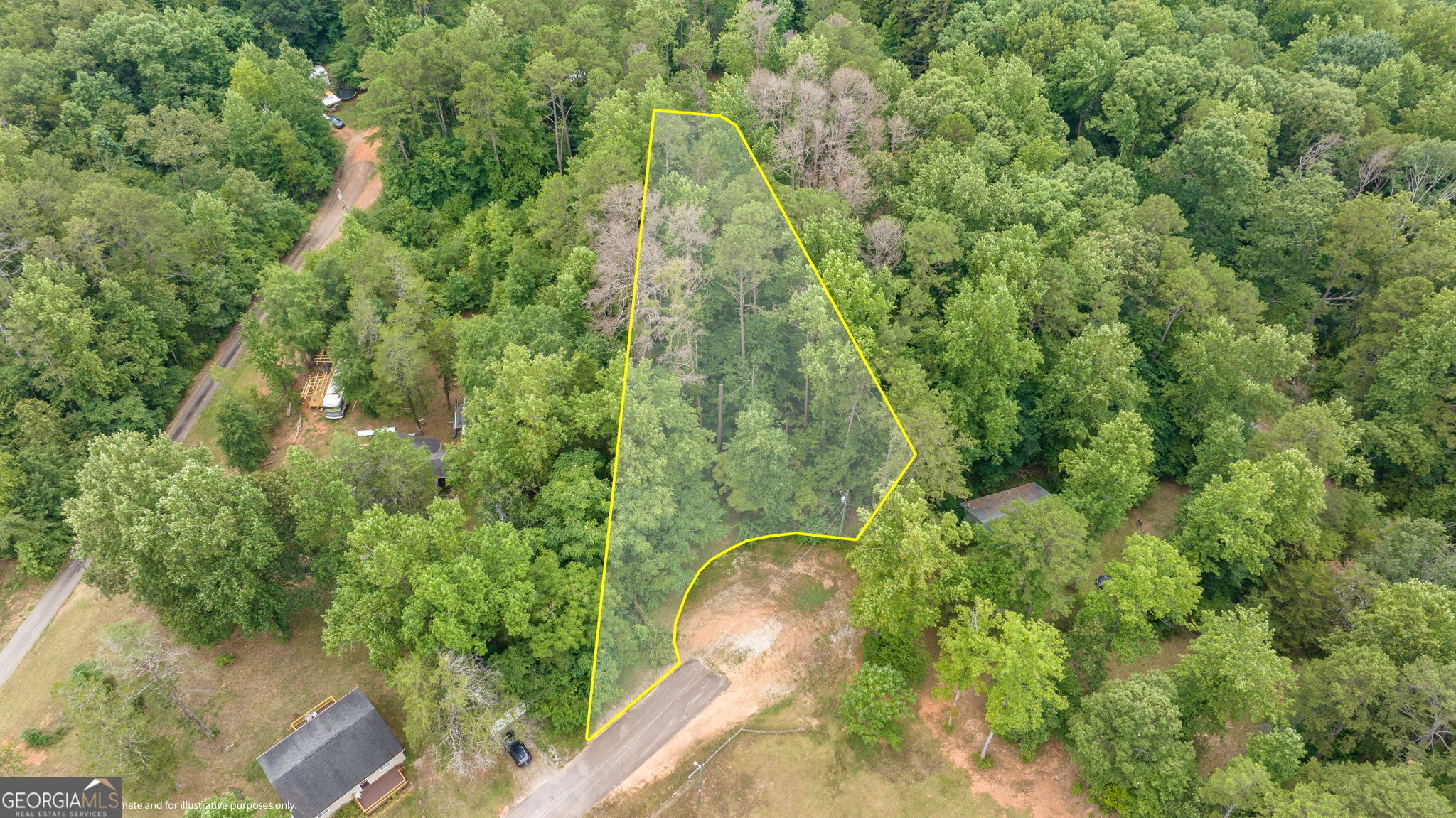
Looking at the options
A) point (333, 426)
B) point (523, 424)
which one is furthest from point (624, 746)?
point (333, 426)

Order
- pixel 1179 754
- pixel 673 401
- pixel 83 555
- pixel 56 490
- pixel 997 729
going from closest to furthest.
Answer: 1. pixel 673 401
2. pixel 1179 754
3. pixel 997 729
4. pixel 83 555
5. pixel 56 490

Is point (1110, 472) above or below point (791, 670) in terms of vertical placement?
above

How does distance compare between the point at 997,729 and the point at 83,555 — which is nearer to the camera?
the point at 997,729

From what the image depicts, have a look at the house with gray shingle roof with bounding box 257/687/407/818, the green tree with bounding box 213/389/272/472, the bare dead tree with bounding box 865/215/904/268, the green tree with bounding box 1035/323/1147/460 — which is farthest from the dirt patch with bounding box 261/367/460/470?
the green tree with bounding box 1035/323/1147/460

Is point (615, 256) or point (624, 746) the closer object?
point (624, 746)

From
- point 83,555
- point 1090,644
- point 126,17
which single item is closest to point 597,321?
point 83,555

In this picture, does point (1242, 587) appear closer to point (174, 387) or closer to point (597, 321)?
point (597, 321)

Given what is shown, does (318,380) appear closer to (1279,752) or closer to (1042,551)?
(1042,551)
